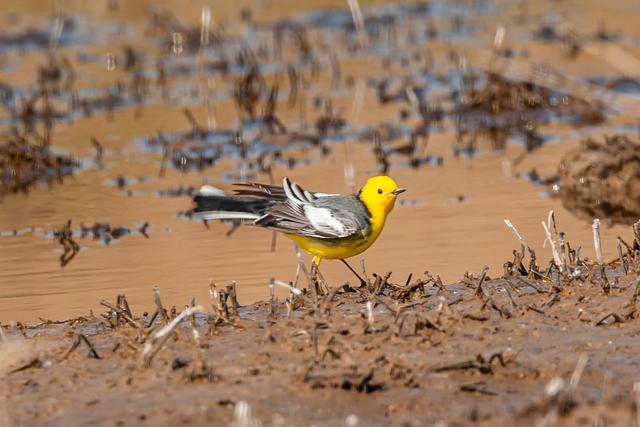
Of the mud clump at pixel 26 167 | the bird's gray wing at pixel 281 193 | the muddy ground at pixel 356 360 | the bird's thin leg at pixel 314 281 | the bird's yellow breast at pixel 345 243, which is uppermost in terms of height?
the bird's gray wing at pixel 281 193

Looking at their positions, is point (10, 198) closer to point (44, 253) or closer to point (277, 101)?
point (44, 253)

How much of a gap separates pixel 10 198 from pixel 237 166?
2245 millimetres

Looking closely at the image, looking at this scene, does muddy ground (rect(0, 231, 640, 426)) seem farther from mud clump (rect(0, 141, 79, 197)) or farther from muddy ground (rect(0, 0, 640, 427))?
mud clump (rect(0, 141, 79, 197))

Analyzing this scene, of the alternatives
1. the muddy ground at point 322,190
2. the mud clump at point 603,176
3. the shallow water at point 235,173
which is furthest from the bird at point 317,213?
the mud clump at point 603,176

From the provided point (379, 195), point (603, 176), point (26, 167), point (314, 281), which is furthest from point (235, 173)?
point (314, 281)

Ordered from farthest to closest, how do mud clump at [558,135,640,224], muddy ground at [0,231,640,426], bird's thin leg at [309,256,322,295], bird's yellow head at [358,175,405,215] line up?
mud clump at [558,135,640,224], bird's yellow head at [358,175,405,215], bird's thin leg at [309,256,322,295], muddy ground at [0,231,640,426]

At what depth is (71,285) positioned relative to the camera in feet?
30.1

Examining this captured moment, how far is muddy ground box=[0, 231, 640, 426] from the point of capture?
5914 millimetres

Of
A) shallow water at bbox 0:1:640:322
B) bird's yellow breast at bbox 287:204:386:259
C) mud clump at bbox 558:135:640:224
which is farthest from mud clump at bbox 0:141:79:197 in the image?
bird's yellow breast at bbox 287:204:386:259

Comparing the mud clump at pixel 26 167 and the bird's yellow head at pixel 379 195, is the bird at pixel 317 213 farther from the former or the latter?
the mud clump at pixel 26 167

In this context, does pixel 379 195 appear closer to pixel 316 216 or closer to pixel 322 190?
pixel 316 216

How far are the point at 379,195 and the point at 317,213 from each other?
0.45 m

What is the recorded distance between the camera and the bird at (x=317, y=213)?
8.25 m

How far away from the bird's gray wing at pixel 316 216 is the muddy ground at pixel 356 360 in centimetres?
53
